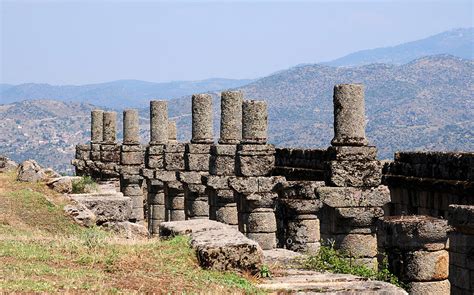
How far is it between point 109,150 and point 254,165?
19641 millimetres

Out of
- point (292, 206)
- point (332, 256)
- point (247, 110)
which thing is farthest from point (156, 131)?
point (332, 256)

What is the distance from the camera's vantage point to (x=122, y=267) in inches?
487

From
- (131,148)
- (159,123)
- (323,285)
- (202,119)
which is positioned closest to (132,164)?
(131,148)

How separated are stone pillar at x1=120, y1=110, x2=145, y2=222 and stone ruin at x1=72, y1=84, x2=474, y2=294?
5835 mm

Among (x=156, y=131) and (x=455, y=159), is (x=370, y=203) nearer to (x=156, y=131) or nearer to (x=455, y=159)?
(x=455, y=159)

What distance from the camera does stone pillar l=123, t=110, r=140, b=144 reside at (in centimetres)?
3769

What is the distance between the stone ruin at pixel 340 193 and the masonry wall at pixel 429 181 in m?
0.02

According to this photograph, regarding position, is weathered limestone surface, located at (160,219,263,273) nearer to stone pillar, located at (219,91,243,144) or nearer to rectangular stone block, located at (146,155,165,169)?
stone pillar, located at (219,91,243,144)

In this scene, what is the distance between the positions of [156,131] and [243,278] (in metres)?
21.8

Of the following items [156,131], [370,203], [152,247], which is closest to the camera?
[152,247]

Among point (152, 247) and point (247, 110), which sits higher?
point (247, 110)

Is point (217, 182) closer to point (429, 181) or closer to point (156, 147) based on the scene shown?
point (429, 181)

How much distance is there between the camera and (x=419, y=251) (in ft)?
45.6

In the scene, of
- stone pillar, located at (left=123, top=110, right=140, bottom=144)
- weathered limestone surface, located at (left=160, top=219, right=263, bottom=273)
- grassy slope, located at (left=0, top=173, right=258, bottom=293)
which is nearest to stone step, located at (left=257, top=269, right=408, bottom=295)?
weathered limestone surface, located at (left=160, top=219, right=263, bottom=273)
